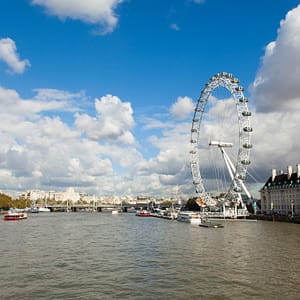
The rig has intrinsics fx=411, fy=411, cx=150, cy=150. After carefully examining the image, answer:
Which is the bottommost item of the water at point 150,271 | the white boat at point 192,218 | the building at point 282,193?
the water at point 150,271

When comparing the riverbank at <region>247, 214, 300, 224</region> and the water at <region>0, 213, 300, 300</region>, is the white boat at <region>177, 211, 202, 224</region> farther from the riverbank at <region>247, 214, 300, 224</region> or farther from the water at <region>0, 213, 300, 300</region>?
the water at <region>0, 213, 300, 300</region>

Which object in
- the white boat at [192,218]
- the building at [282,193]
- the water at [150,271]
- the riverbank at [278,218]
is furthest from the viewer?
the building at [282,193]

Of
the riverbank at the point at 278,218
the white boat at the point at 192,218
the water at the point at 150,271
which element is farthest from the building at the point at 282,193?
the water at the point at 150,271

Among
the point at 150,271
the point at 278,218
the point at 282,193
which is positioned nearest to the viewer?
the point at 150,271

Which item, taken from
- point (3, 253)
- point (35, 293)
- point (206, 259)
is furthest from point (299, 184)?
point (35, 293)

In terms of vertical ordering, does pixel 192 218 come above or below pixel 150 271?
above

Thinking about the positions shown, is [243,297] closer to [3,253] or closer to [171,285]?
[171,285]

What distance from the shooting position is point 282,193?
2808 inches

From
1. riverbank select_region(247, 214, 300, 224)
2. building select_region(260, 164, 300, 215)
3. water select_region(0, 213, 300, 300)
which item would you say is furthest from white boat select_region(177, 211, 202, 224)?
water select_region(0, 213, 300, 300)

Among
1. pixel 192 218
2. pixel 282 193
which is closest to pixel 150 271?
pixel 192 218

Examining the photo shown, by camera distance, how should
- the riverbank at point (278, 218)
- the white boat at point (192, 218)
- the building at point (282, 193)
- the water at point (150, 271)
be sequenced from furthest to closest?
the building at point (282, 193) → the white boat at point (192, 218) → the riverbank at point (278, 218) → the water at point (150, 271)

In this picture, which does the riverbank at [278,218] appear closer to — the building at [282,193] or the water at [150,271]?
the building at [282,193]

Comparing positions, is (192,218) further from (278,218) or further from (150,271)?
(150,271)

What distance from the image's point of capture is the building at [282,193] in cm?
6688
